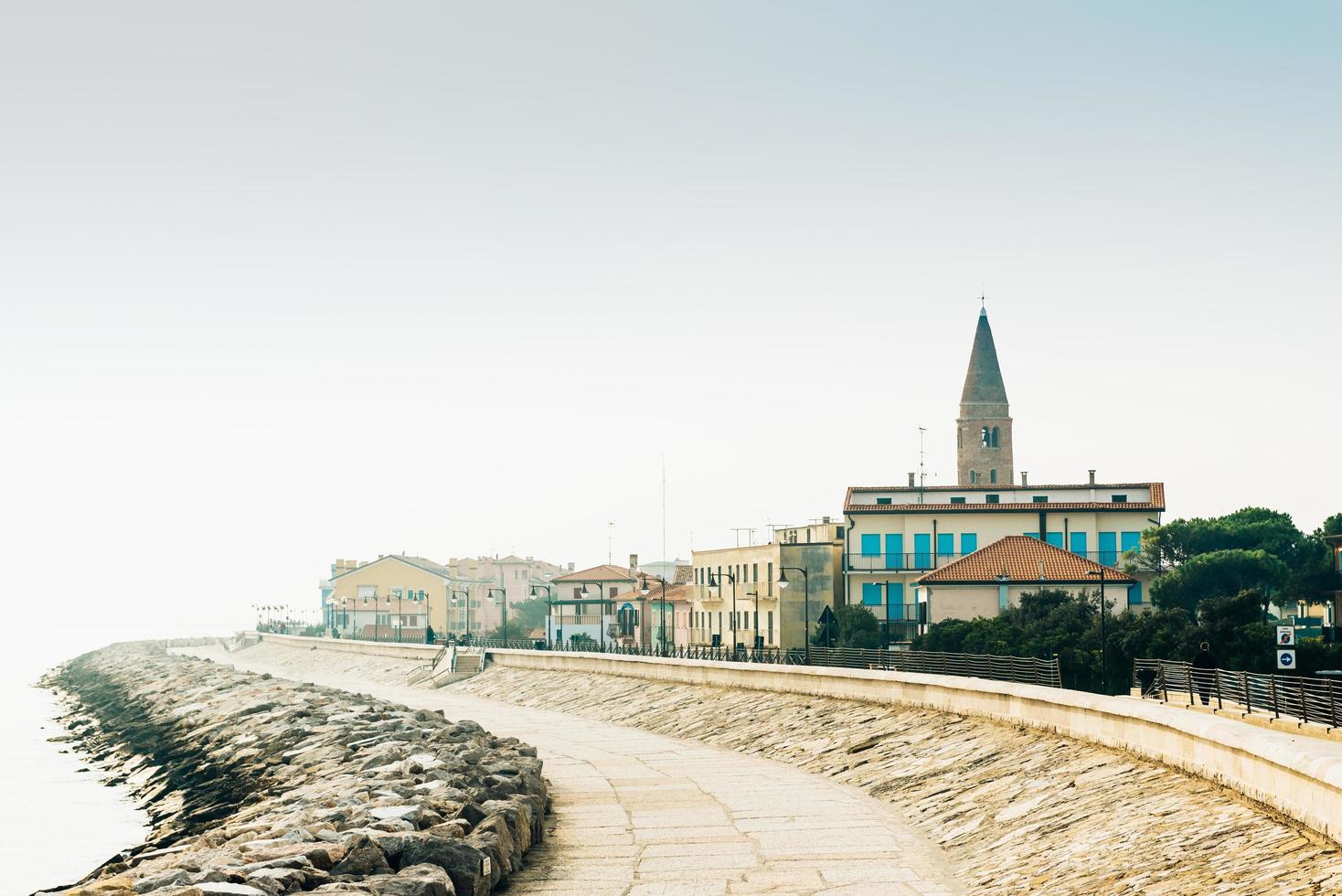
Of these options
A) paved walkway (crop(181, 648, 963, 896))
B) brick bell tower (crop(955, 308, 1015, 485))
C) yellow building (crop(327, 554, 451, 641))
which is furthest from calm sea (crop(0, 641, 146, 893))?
yellow building (crop(327, 554, 451, 641))

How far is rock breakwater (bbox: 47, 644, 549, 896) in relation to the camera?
49.6ft

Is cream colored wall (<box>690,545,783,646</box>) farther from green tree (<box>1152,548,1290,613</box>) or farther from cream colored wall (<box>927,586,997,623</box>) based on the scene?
green tree (<box>1152,548,1290,613</box>)

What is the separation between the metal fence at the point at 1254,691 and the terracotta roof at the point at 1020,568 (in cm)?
2385

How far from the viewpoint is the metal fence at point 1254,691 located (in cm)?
2222

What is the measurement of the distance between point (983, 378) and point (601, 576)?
34959 mm

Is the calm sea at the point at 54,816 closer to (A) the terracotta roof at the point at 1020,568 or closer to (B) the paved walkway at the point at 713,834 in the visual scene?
(B) the paved walkway at the point at 713,834

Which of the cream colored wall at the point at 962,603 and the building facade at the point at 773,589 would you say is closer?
the cream colored wall at the point at 962,603

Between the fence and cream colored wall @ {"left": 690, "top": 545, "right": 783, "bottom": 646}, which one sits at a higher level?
cream colored wall @ {"left": 690, "top": 545, "right": 783, "bottom": 646}

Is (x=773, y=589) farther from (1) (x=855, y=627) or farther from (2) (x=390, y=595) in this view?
(2) (x=390, y=595)

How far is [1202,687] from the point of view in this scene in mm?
30484

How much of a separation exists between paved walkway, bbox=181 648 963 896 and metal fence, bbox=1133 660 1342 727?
7154 millimetres

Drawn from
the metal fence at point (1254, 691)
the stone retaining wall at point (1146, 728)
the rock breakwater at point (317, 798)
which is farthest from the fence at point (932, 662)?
the rock breakwater at point (317, 798)

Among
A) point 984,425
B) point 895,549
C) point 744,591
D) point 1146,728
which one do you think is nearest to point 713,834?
point 1146,728

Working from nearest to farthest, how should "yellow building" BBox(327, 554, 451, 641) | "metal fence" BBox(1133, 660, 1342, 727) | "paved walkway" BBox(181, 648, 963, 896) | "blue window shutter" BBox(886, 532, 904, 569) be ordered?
1. "paved walkway" BBox(181, 648, 963, 896)
2. "metal fence" BBox(1133, 660, 1342, 727)
3. "blue window shutter" BBox(886, 532, 904, 569)
4. "yellow building" BBox(327, 554, 451, 641)
